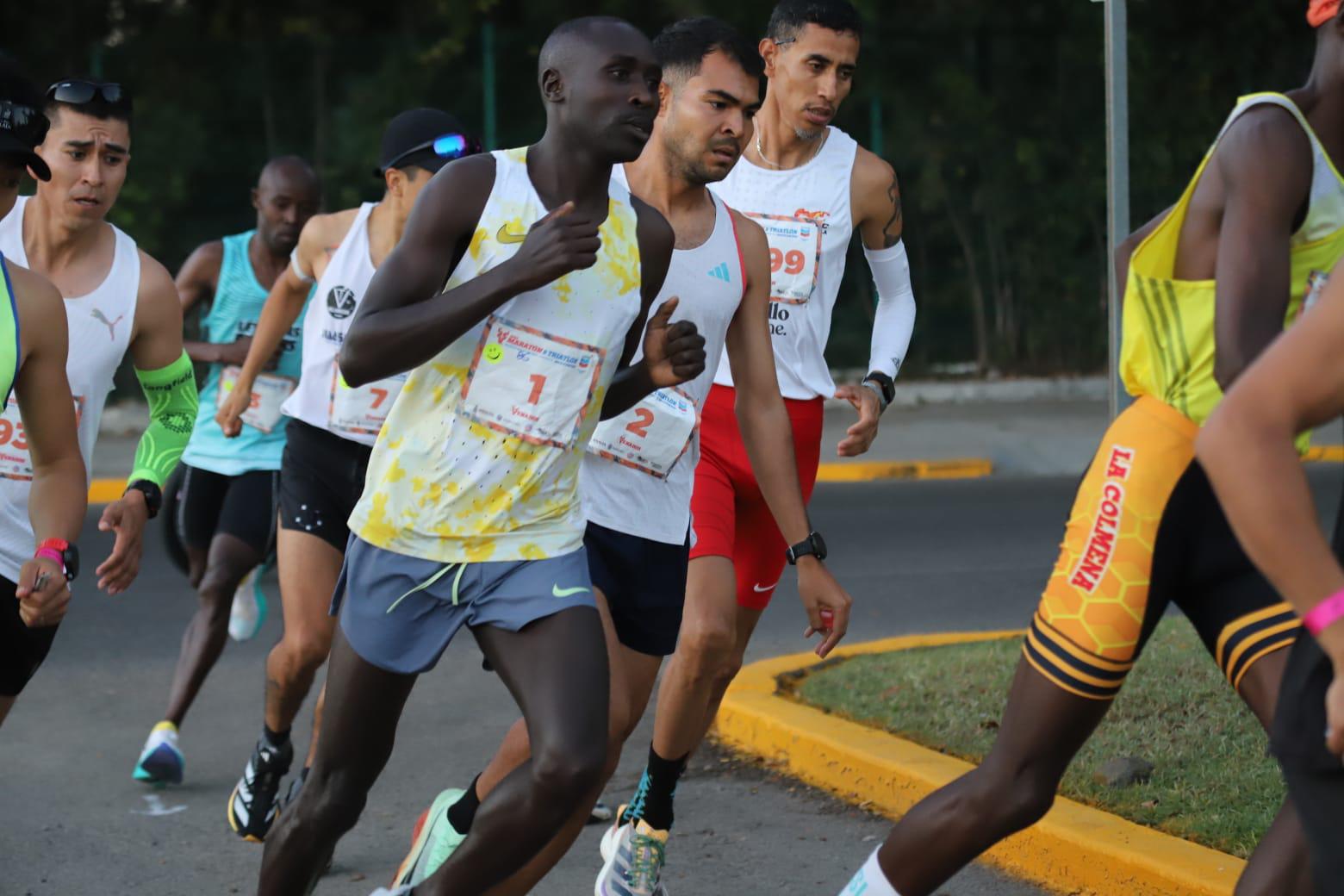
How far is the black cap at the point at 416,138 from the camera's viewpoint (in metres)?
5.85

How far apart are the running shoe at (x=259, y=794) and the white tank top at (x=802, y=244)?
5.59 feet

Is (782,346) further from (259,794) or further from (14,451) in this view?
(14,451)

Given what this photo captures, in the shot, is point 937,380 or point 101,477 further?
point 937,380

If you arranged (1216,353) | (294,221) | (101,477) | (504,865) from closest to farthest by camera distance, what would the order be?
(1216,353), (504,865), (294,221), (101,477)

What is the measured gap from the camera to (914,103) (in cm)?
1822

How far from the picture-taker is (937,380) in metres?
18.4

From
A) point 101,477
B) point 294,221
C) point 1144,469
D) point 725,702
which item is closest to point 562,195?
point 1144,469

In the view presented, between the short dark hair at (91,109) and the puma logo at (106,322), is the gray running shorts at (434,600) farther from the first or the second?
the short dark hair at (91,109)

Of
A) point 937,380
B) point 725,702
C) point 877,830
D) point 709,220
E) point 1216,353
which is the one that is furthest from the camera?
point 937,380

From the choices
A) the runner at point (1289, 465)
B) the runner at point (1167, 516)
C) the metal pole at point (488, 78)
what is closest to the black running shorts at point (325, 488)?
the runner at point (1167, 516)

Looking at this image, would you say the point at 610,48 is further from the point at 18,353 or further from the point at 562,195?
the point at 18,353

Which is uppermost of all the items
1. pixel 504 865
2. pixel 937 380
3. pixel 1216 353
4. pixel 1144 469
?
pixel 1216 353

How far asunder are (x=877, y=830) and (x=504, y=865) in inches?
83.4

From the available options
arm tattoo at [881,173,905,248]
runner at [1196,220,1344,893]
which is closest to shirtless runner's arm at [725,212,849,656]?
arm tattoo at [881,173,905,248]
